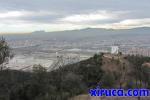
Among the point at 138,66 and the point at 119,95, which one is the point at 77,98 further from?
the point at 138,66

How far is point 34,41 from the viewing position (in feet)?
286

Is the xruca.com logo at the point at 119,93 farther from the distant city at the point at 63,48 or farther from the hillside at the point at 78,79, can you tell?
the distant city at the point at 63,48

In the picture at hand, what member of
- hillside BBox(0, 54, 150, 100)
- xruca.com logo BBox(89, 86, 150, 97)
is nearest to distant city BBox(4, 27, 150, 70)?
hillside BBox(0, 54, 150, 100)

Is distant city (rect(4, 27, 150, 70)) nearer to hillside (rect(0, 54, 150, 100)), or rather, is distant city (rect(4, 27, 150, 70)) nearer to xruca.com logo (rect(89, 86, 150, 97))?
hillside (rect(0, 54, 150, 100))

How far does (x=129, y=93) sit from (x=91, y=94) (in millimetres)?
2500

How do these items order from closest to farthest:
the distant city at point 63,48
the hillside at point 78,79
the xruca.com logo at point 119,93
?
the xruca.com logo at point 119,93
the hillside at point 78,79
the distant city at point 63,48

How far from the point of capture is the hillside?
61.7 feet

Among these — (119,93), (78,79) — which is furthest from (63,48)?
(119,93)

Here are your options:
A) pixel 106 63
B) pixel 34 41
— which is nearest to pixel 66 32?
pixel 34 41

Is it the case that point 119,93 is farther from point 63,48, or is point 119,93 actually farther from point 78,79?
point 63,48

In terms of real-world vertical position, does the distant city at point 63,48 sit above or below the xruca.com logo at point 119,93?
below

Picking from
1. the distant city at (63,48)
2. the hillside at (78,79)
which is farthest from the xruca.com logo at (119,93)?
the distant city at (63,48)

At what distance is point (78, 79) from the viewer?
20.1 meters

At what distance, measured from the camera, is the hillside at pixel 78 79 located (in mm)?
18806
